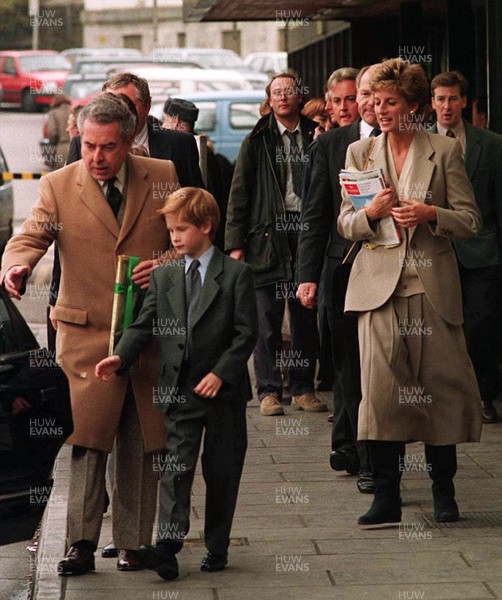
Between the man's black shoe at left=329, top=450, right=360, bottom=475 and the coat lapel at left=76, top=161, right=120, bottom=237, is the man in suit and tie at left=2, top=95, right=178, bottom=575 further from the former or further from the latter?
the man's black shoe at left=329, top=450, right=360, bottom=475

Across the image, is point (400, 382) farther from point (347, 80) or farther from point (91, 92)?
point (91, 92)

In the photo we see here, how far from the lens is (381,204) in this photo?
22.2 ft

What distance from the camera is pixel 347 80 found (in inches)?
363

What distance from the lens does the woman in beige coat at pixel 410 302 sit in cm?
682

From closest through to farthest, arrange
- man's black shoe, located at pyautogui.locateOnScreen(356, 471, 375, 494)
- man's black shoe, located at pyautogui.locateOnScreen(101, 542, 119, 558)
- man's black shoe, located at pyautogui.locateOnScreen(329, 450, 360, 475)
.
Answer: man's black shoe, located at pyautogui.locateOnScreen(101, 542, 119, 558)
man's black shoe, located at pyautogui.locateOnScreen(356, 471, 375, 494)
man's black shoe, located at pyautogui.locateOnScreen(329, 450, 360, 475)

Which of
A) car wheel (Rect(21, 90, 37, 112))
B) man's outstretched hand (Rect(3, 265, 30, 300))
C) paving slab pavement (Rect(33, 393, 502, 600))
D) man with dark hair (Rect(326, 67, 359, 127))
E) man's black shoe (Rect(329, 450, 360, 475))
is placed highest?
car wheel (Rect(21, 90, 37, 112))

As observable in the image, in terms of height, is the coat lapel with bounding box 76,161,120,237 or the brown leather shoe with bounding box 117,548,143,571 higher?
the coat lapel with bounding box 76,161,120,237

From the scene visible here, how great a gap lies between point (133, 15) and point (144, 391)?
5728 cm

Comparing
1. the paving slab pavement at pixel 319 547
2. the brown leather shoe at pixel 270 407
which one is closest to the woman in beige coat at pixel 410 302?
the paving slab pavement at pixel 319 547

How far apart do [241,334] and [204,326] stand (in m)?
0.15

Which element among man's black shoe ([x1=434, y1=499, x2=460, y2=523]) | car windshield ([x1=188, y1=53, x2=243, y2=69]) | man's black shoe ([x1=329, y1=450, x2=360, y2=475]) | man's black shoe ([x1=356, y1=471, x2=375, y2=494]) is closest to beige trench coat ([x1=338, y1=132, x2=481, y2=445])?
man's black shoe ([x1=434, y1=499, x2=460, y2=523])

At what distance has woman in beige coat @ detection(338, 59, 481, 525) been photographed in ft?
22.4

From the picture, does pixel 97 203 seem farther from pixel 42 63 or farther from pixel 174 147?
pixel 42 63

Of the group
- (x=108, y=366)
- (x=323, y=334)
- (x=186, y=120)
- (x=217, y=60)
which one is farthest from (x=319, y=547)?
(x=217, y=60)
